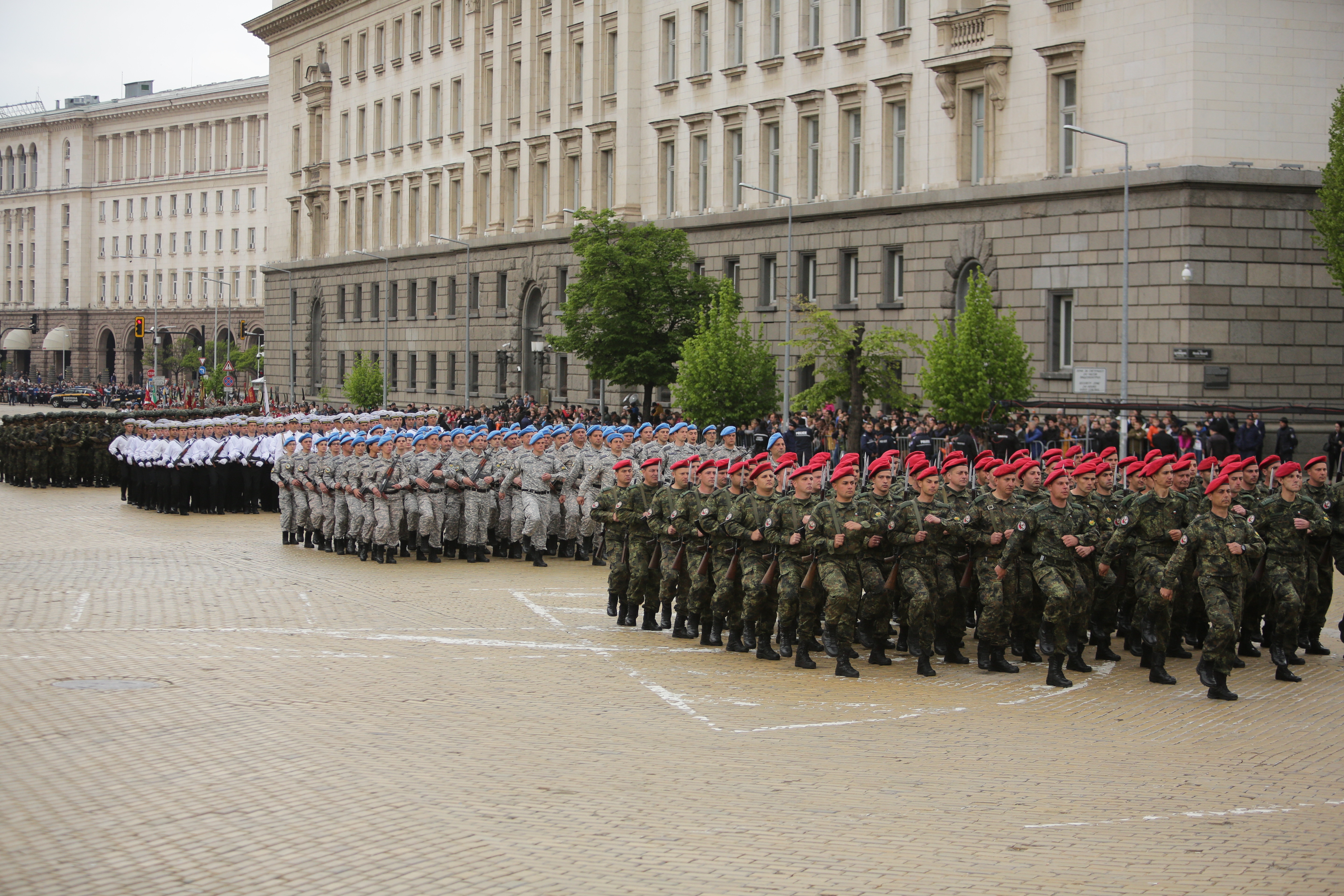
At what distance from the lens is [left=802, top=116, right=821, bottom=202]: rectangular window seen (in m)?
45.8

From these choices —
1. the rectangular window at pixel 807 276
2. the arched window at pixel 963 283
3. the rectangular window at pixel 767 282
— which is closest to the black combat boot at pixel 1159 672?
the arched window at pixel 963 283

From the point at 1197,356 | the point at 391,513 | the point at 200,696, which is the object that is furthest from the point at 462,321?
the point at 200,696

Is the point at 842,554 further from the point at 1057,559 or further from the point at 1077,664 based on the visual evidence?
the point at 1077,664

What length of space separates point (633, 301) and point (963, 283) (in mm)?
9538

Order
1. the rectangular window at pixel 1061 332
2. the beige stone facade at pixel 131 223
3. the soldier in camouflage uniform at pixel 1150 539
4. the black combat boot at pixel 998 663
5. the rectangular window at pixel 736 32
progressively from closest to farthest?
the soldier in camouflage uniform at pixel 1150 539
the black combat boot at pixel 998 663
the rectangular window at pixel 1061 332
the rectangular window at pixel 736 32
the beige stone facade at pixel 131 223

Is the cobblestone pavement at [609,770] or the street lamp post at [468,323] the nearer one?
the cobblestone pavement at [609,770]

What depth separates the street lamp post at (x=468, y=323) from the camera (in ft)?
204

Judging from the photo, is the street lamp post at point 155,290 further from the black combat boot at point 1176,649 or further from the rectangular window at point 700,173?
the black combat boot at point 1176,649

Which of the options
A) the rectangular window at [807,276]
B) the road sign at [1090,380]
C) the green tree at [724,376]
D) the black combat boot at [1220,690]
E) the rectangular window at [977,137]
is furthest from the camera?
the rectangular window at [807,276]

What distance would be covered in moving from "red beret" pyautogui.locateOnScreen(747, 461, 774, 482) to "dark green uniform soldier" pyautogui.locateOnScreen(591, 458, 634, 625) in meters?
2.22

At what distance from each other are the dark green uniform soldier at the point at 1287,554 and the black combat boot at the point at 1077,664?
1.65 metres

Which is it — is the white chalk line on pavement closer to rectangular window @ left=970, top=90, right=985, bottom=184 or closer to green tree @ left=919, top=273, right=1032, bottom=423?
green tree @ left=919, top=273, right=1032, bottom=423

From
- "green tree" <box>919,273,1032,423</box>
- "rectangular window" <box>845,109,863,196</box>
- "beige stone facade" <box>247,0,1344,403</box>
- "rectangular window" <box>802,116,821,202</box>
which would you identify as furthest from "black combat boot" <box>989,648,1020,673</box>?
"rectangular window" <box>802,116,821,202</box>

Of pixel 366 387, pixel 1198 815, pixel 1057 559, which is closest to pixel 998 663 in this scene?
pixel 1057 559
